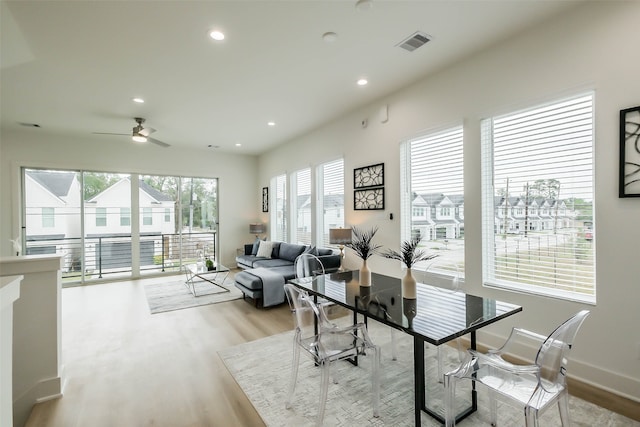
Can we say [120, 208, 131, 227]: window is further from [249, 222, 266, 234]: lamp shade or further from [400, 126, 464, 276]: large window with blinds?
[400, 126, 464, 276]: large window with blinds

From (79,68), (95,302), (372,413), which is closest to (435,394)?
(372,413)

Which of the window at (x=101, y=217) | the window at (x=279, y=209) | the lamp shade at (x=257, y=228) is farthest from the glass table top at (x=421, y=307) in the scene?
the window at (x=101, y=217)

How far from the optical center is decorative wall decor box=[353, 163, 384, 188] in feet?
13.8

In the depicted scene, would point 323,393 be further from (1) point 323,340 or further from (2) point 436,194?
(2) point 436,194

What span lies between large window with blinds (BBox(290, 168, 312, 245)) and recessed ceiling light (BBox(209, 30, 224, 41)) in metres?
3.36

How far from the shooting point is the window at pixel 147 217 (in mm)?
6649

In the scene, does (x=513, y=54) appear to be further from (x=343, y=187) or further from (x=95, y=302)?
(x=95, y=302)

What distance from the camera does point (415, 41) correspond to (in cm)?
282

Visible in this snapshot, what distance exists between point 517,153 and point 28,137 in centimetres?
790

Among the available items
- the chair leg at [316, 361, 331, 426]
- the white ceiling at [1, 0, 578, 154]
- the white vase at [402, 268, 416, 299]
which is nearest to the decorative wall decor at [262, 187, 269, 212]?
the white ceiling at [1, 0, 578, 154]

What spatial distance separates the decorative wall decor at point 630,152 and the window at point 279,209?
5.50 metres

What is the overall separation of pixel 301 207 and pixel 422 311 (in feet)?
15.1

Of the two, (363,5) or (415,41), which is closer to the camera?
(363,5)

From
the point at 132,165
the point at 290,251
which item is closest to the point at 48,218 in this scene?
the point at 132,165
